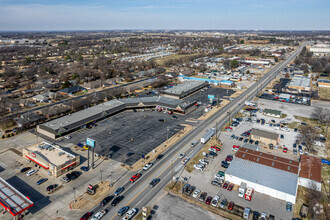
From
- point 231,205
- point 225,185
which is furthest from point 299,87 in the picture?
point 231,205

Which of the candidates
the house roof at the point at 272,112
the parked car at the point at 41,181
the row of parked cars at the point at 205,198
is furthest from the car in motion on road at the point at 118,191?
the house roof at the point at 272,112

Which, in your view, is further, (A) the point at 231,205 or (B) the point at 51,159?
(B) the point at 51,159

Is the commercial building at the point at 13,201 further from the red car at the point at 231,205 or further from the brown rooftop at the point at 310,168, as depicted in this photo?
the brown rooftop at the point at 310,168

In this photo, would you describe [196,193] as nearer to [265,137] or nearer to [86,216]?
[86,216]

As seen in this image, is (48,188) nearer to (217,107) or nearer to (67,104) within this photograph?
(67,104)

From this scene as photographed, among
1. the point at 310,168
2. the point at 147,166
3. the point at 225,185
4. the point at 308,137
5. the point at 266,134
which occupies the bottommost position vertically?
the point at 225,185

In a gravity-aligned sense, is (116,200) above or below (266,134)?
below

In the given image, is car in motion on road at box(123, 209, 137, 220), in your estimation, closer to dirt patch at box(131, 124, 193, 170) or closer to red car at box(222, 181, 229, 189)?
dirt patch at box(131, 124, 193, 170)

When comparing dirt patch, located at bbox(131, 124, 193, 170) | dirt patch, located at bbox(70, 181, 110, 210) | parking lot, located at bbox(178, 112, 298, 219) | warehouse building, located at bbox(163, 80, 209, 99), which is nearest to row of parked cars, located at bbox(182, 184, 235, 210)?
parking lot, located at bbox(178, 112, 298, 219)
